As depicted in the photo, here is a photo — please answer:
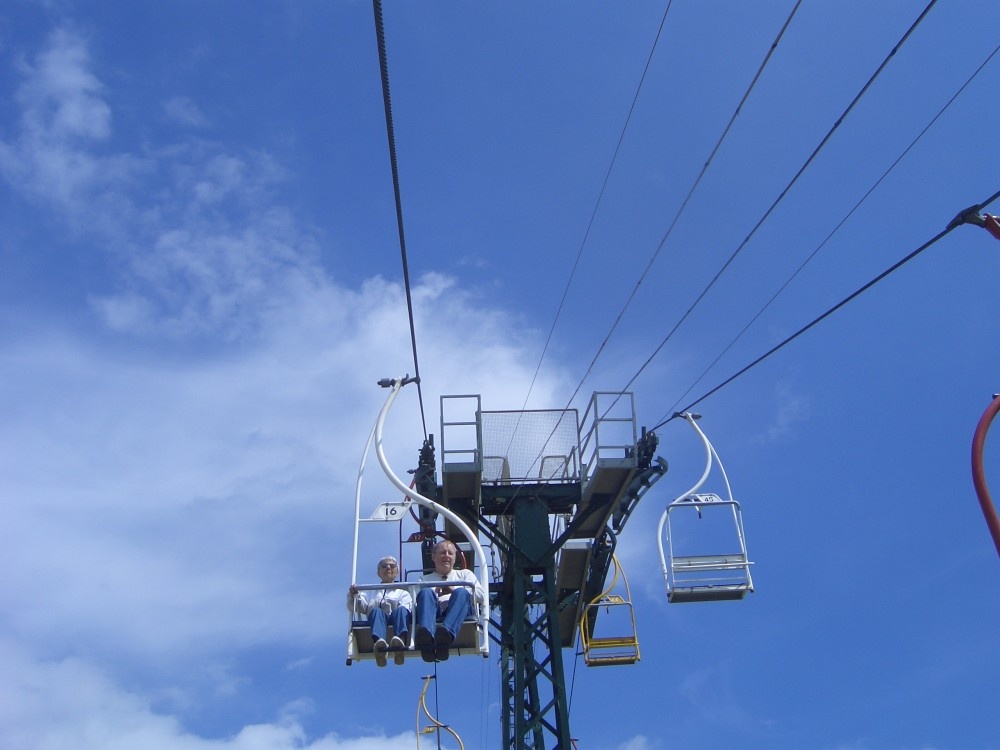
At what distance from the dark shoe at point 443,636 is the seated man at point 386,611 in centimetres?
27

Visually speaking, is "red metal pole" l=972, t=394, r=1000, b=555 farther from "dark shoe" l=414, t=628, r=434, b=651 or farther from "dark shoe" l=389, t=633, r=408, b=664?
"dark shoe" l=389, t=633, r=408, b=664

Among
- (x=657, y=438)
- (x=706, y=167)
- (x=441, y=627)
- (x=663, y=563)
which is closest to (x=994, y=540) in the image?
(x=706, y=167)

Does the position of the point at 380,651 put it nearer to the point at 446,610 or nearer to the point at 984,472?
the point at 446,610

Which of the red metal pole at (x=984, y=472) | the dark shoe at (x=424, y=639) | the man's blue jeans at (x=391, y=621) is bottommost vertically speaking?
the red metal pole at (x=984, y=472)

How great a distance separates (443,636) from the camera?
29.0 feet

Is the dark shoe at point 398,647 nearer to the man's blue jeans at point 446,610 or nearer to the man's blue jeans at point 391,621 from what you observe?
the man's blue jeans at point 391,621

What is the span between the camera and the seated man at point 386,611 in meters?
8.91

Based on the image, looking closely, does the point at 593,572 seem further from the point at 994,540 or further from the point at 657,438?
the point at 994,540

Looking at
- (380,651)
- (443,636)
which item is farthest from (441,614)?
(380,651)

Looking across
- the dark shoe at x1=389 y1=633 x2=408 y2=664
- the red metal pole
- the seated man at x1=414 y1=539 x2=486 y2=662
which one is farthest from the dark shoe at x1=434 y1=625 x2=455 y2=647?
the red metal pole

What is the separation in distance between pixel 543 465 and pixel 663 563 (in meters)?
3.10

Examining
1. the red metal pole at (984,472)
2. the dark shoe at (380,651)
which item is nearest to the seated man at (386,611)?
the dark shoe at (380,651)

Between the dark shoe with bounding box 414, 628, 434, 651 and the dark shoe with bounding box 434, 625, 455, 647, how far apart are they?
0.04m

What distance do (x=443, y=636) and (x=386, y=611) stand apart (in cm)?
56
